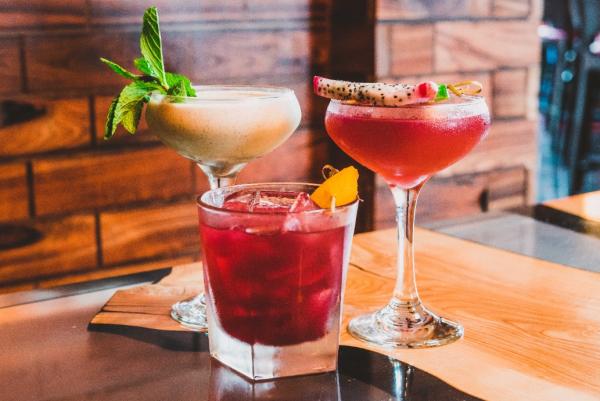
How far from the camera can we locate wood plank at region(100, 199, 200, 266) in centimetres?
266

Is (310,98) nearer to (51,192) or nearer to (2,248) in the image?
(51,192)

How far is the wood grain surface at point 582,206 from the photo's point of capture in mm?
1499

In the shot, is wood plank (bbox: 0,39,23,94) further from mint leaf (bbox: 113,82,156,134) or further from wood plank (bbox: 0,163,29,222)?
mint leaf (bbox: 113,82,156,134)

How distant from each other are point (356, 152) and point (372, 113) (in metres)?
0.09

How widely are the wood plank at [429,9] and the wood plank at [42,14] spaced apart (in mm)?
1010

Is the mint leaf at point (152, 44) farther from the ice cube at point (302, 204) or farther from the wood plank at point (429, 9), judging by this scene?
the wood plank at point (429, 9)

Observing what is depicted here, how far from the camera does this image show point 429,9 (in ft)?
9.48

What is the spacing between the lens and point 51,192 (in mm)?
2545

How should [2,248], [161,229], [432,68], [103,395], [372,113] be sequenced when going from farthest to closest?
[432,68] < [161,229] < [2,248] < [372,113] < [103,395]

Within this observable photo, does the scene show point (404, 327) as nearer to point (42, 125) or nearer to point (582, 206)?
point (582, 206)

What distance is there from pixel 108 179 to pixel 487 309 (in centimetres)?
183

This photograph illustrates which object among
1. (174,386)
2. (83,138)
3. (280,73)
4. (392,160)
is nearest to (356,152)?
(392,160)

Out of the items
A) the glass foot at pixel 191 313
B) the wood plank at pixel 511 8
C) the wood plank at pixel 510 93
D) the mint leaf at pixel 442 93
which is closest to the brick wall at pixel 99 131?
the wood plank at pixel 511 8

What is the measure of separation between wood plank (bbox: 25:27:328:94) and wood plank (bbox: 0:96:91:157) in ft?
0.17
